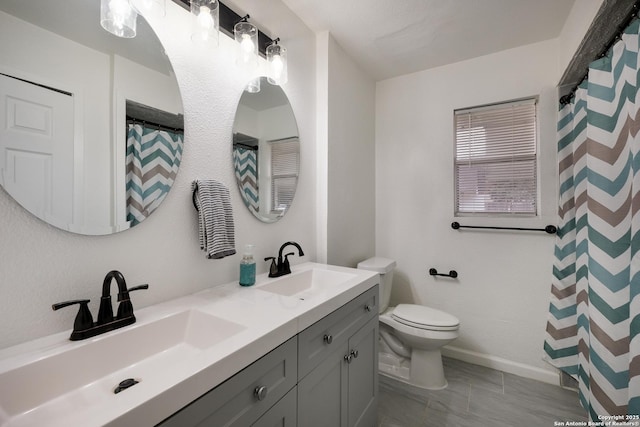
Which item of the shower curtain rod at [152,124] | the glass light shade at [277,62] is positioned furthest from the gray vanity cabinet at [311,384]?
the glass light shade at [277,62]

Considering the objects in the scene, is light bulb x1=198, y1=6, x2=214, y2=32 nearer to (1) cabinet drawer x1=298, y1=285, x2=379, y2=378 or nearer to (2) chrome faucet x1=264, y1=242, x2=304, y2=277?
(2) chrome faucet x1=264, y1=242, x2=304, y2=277

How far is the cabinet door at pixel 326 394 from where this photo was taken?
3.23ft

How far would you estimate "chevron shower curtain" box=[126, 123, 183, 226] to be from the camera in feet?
3.25

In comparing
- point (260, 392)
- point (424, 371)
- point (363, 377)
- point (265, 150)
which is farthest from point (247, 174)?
point (424, 371)

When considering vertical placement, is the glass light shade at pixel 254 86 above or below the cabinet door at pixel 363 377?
above

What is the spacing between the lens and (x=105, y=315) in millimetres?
841

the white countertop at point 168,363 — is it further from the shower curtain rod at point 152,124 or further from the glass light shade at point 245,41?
the glass light shade at point 245,41

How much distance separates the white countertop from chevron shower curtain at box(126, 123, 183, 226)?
32cm

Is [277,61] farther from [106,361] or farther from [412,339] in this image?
[412,339]

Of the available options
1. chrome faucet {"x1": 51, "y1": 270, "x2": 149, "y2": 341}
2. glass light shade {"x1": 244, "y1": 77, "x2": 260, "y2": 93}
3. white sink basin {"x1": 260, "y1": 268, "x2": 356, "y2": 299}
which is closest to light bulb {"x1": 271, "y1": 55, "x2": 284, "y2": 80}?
glass light shade {"x1": 244, "y1": 77, "x2": 260, "y2": 93}

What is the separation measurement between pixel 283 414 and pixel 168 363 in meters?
0.39

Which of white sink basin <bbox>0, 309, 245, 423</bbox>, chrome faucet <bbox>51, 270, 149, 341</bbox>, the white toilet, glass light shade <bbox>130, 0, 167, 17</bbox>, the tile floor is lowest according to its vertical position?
the tile floor

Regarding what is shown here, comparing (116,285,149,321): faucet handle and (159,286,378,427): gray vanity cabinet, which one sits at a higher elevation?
(116,285,149,321): faucet handle

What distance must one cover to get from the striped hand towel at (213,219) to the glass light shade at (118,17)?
0.56 m
